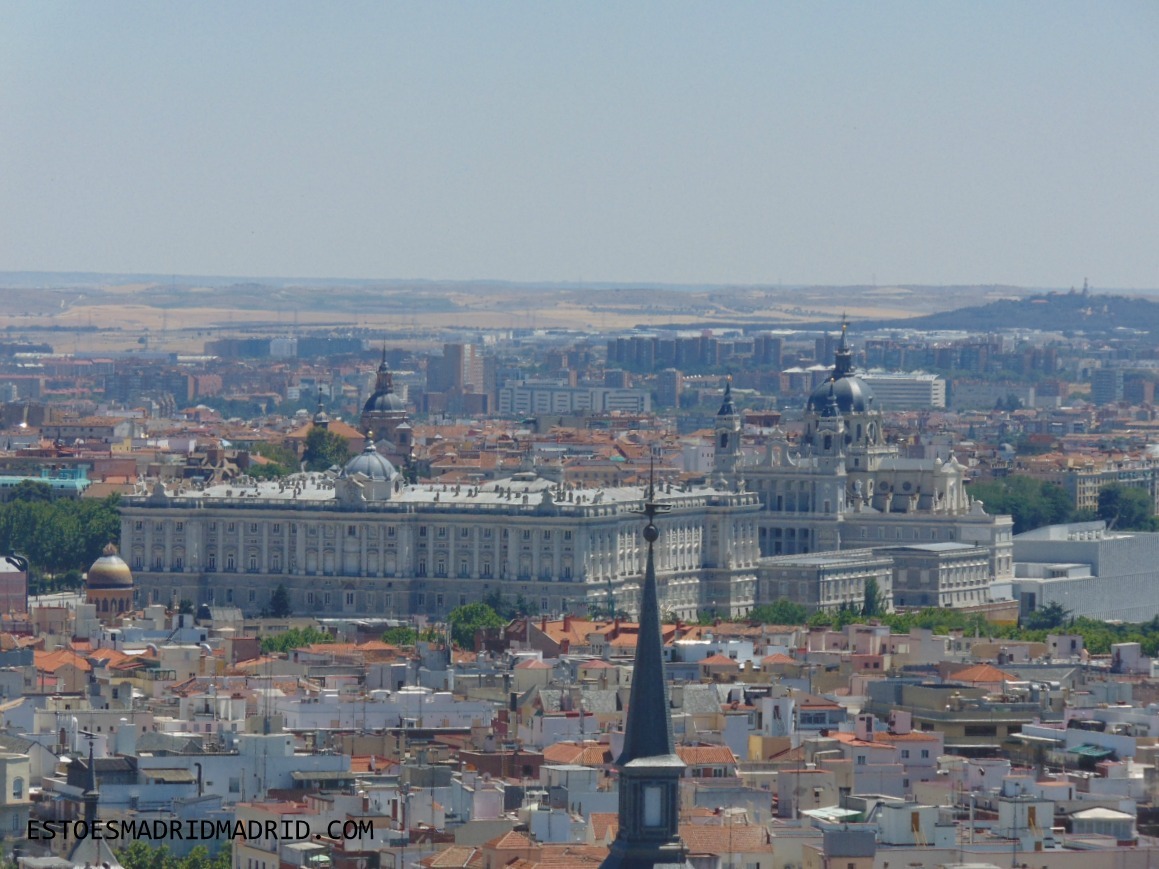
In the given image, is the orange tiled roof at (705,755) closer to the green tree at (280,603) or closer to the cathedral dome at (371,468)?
the green tree at (280,603)

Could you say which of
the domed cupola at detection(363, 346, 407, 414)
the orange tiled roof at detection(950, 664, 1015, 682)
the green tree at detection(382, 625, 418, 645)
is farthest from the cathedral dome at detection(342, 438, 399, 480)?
the orange tiled roof at detection(950, 664, 1015, 682)

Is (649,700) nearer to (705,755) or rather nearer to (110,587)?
(705,755)

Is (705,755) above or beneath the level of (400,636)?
above

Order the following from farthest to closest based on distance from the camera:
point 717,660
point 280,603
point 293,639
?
point 280,603 → point 293,639 → point 717,660

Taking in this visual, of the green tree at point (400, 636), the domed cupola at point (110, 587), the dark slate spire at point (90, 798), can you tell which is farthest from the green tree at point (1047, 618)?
the dark slate spire at point (90, 798)

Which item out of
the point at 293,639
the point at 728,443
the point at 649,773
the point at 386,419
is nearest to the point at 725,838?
the point at 649,773

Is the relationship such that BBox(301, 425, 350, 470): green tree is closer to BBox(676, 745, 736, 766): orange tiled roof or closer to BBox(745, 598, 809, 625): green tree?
BBox(745, 598, 809, 625): green tree
